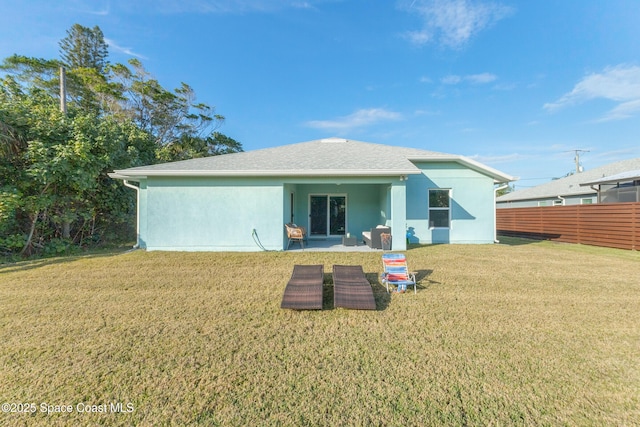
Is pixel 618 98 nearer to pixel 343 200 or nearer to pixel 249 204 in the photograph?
pixel 343 200

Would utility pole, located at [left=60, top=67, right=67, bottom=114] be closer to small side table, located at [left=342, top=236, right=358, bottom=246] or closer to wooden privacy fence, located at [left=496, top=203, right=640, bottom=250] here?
small side table, located at [left=342, top=236, right=358, bottom=246]

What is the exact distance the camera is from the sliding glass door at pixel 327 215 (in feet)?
41.1

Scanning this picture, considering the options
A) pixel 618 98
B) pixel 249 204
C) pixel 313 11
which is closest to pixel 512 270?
pixel 249 204

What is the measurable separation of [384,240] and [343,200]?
356 centimetres

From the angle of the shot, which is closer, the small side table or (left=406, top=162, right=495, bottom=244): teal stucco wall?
the small side table

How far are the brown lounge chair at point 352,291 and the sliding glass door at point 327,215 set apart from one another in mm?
6066

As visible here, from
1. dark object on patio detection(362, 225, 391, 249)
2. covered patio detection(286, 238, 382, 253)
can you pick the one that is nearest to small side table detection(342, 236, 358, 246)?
covered patio detection(286, 238, 382, 253)

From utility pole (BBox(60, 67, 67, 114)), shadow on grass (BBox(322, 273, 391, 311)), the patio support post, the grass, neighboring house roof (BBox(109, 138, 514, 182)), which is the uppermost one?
utility pole (BBox(60, 67, 67, 114))

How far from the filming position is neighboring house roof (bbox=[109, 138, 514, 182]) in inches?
365

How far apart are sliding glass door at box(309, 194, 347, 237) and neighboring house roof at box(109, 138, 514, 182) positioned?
84.7 inches

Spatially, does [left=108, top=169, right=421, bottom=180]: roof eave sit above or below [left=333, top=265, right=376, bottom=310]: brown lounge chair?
above

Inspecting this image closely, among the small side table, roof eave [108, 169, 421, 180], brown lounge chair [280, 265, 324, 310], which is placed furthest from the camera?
the small side table

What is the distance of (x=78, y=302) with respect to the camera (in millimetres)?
5246

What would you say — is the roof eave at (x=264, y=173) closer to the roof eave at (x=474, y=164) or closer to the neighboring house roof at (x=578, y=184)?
the roof eave at (x=474, y=164)
